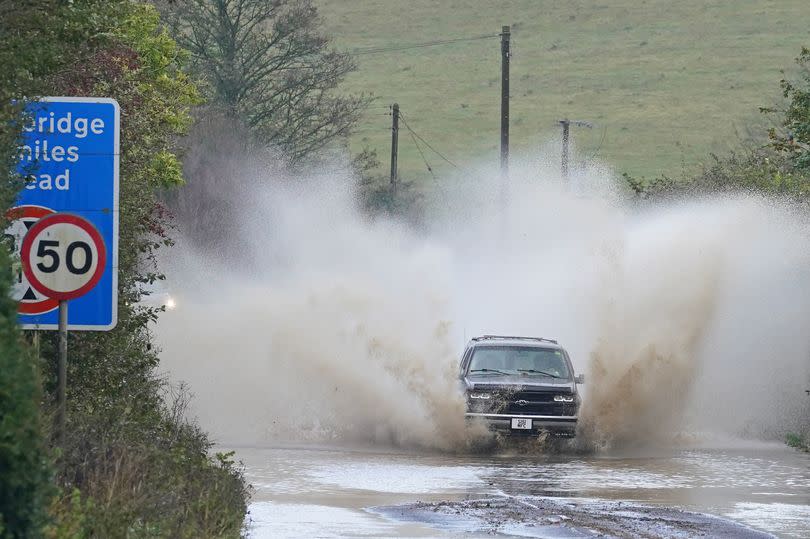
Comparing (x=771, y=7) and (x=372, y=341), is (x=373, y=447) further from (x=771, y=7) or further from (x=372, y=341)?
(x=771, y=7)

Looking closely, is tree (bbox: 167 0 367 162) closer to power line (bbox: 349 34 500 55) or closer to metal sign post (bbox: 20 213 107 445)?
metal sign post (bbox: 20 213 107 445)

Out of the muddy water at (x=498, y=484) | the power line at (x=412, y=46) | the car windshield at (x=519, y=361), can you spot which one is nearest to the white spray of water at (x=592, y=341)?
the car windshield at (x=519, y=361)

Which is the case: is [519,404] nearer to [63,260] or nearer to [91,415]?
[91,415]

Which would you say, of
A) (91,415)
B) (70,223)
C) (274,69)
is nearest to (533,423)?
(91,415)

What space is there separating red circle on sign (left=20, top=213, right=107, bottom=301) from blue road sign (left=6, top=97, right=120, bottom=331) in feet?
1.51

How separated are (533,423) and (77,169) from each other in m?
13.7

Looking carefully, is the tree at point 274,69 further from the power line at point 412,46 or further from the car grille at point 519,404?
the power line at point 412,46

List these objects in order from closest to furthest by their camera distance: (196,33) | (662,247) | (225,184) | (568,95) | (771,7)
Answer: (662,247), (225,184), (196,33), (568,95), (771,7)

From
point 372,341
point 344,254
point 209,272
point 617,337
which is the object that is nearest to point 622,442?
point 617,337

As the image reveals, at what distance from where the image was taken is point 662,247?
32.0 meters

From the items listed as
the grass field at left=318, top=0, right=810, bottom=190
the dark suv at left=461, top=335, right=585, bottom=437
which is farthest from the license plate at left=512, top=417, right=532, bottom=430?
the grass field at left=318, top=0, right=810, bottom=190

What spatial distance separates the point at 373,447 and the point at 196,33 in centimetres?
4279

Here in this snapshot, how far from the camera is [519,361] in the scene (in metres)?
27.2

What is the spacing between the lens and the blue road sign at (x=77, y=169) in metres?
12.4
